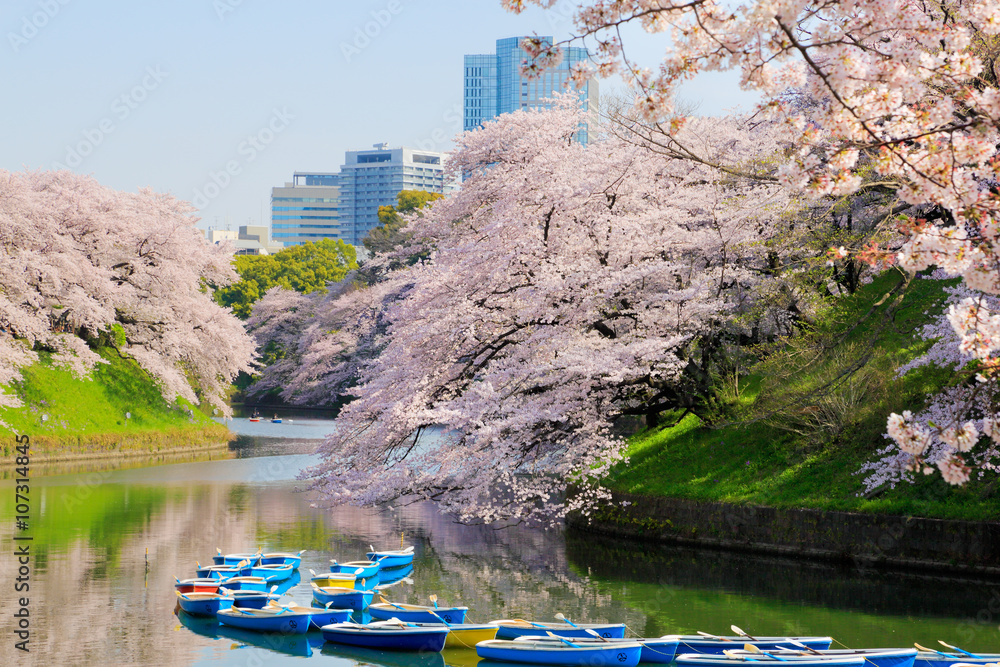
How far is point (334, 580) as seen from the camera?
1548 centimetres

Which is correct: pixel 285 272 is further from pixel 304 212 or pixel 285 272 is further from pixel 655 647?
pixel 304 212

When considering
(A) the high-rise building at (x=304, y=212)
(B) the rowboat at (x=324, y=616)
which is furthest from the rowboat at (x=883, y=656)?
(A) the high-rise building at (x=304, y=212)

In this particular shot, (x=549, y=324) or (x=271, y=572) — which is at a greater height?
(x=549, y=324)

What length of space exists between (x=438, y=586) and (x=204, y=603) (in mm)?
4085

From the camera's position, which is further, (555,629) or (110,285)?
(110,285)

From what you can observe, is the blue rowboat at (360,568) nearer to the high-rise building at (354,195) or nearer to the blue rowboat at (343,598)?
the blue rowboat at (343,598)

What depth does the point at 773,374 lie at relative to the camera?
20.4 m

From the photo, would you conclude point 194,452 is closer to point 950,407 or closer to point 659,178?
point 659,178

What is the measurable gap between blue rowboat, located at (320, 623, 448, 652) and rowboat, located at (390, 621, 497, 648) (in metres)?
0.12

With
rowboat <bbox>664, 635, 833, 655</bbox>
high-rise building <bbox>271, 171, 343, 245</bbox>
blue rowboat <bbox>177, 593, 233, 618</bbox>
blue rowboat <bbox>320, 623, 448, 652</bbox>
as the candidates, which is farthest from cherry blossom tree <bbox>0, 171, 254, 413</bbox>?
high-rise building <bbox>271, 171, 343, 245</bbox>

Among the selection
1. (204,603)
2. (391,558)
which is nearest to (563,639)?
(204,603)

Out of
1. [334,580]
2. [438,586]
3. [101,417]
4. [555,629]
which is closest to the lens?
[555,629]

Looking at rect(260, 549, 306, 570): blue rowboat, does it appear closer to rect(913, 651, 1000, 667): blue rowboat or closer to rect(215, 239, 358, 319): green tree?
rect(913, 651, 1000, 667): blue rowboat

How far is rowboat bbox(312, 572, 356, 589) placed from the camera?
15386 mm
